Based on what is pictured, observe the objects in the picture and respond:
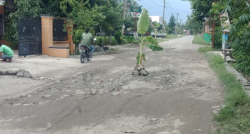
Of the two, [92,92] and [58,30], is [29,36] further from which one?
[92,92]

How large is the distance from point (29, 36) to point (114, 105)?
32.9ft

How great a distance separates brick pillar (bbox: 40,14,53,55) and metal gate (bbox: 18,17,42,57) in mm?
214

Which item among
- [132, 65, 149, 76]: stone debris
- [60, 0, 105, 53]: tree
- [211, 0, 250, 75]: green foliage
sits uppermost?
[60, 0, 105, 53]: tree

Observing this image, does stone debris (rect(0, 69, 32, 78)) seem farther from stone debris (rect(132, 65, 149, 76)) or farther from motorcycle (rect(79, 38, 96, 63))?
motorcycle (rect(79, 38, 96, 63))

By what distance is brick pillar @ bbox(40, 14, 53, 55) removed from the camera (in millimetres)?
15578

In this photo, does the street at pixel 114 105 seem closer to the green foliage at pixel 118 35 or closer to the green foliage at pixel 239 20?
the green foliage at pixel 239 20

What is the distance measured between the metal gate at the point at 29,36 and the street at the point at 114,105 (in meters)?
5.15

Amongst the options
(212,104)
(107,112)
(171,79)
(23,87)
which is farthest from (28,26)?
(212,104)

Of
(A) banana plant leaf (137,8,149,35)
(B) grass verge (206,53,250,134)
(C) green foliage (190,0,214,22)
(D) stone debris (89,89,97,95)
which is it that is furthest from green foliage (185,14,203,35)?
(B) grass verge (206,53,250,134)

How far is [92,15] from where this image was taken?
16797 millimetres

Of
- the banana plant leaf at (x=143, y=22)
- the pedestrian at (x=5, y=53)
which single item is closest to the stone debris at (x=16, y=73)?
the pedestrian at (x=5, y=53)

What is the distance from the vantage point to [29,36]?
586 inches

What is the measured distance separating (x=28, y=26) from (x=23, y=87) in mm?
7429

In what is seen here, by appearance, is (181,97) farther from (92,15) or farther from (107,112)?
(92,15)
